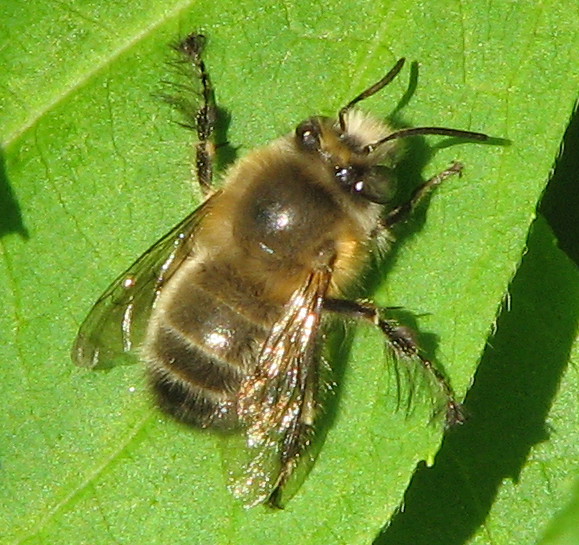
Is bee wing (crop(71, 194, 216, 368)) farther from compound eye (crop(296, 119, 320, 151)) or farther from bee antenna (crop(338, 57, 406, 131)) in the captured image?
bee antenna (crop(338, 57, 406, 131))

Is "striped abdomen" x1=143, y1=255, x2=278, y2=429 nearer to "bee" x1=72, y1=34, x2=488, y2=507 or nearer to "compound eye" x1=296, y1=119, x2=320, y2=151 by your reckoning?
"bee" x1=72, y1=34, x2=488, y2=507

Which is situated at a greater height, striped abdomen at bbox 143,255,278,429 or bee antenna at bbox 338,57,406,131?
bee antenna at bbox 338,57,406,131

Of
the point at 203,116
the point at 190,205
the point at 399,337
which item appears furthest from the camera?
the point at 190,205

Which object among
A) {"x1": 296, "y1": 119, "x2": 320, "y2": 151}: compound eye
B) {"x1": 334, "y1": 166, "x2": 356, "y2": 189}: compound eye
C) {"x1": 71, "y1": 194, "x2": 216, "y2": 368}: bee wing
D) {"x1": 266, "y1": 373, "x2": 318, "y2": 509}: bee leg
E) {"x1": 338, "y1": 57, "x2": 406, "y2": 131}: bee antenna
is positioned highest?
{"x1": 338, "y1": 57, "x2": 406, "y2": 131}: bee antenna

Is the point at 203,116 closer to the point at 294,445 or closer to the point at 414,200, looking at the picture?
the point at 414,200

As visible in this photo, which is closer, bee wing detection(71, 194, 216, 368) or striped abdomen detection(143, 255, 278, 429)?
striped abdomen detection(143, 255, 278, 429)

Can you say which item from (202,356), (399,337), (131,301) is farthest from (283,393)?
(131,301)

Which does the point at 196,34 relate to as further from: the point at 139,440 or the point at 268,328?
the point at 139,440

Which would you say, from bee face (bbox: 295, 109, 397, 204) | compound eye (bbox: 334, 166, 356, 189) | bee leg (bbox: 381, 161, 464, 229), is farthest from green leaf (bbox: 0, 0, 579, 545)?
compound eye (bbox: 334, 166, 356, 189)

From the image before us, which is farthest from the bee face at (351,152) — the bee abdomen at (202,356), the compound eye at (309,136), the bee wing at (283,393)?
the bee abdomen at (202,356)
